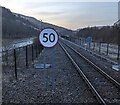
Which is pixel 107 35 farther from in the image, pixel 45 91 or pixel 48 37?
pixel 48 37

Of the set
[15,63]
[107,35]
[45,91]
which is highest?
[107,35]

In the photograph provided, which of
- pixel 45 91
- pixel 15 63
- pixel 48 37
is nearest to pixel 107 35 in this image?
pixel 15 63

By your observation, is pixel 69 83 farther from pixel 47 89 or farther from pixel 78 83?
pixel 47 89

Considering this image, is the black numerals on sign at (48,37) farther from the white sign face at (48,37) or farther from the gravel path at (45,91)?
the gravel path at (45,91)

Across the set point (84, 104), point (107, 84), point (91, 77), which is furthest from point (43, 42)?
point (91, 77)

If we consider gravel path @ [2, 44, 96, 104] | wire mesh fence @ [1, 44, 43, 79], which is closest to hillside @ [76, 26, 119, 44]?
wire mesh fence @ [1, 44, 43, 79]

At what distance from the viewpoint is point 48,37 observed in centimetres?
1013

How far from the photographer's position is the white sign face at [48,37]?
10.1m

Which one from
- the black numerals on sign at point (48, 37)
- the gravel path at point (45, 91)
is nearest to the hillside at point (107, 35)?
the gravel path at point (45, 91)

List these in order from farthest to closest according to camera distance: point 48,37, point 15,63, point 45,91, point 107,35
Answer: point 107,35, point 15,63, point 45,91, point 48,37

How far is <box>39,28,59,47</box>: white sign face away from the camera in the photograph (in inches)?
396

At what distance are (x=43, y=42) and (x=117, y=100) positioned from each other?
335cm

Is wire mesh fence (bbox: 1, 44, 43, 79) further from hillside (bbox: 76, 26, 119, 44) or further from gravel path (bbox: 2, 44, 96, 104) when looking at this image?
hillside (bbox: 76, 26, 119, 44)

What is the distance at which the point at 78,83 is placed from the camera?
12.2 meters
